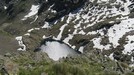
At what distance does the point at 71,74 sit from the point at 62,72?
253cm

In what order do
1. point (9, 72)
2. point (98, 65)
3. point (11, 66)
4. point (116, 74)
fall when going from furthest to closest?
point (98, 65), point (116, 74), point (11, 66), point (9, 72)

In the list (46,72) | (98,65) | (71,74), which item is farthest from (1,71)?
(98,65)

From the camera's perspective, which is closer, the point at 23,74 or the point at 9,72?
the point at 9,72

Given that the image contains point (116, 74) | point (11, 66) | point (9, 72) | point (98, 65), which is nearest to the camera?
point (9, 72)

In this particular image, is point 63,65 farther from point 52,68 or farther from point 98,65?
point 98,65

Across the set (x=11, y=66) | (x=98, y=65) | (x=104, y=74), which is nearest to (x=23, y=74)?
(x=11, y=66)

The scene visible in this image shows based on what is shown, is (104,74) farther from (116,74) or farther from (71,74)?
(71,74)

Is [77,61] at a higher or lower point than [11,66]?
higher

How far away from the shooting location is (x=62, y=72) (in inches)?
3570

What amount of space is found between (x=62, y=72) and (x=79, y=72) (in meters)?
5.24

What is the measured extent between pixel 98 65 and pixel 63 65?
4207 cm

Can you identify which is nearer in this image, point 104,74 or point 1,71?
point 1,71

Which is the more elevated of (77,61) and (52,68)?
(77,61)

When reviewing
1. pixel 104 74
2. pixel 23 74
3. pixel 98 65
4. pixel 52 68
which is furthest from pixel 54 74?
pixel 98 65
